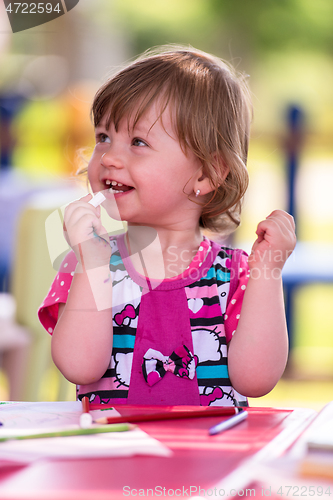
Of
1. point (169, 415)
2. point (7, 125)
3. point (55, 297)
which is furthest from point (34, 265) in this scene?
point (7, 125)

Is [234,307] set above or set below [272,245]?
below

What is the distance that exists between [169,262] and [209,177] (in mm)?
180

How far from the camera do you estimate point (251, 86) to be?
2.82 m

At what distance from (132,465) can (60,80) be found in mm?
6906

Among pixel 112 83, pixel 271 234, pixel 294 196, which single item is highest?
pixel 112 83

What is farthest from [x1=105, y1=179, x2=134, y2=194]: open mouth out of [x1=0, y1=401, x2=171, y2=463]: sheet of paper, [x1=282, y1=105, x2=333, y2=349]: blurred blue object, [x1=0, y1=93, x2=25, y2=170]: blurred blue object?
[x1=0, y1=93, x2=25, y2=170]: blurred blue object

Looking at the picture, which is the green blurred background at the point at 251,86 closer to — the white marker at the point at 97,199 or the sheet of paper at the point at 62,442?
the white marker at the point at 97,199

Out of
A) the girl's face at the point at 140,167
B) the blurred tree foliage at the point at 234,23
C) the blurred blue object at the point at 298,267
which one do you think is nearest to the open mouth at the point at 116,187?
the girl's face at the point at 140,167

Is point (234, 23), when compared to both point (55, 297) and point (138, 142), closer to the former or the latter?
point (138, 142)

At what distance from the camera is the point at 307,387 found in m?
2.85

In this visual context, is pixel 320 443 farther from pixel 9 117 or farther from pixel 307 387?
pixel 9 117

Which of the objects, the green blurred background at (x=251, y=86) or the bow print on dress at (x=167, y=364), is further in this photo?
the green blurred background at (x=251, y=86)

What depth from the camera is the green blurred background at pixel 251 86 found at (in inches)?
121

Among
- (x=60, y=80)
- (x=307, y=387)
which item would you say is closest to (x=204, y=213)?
(x=307, y=387)
